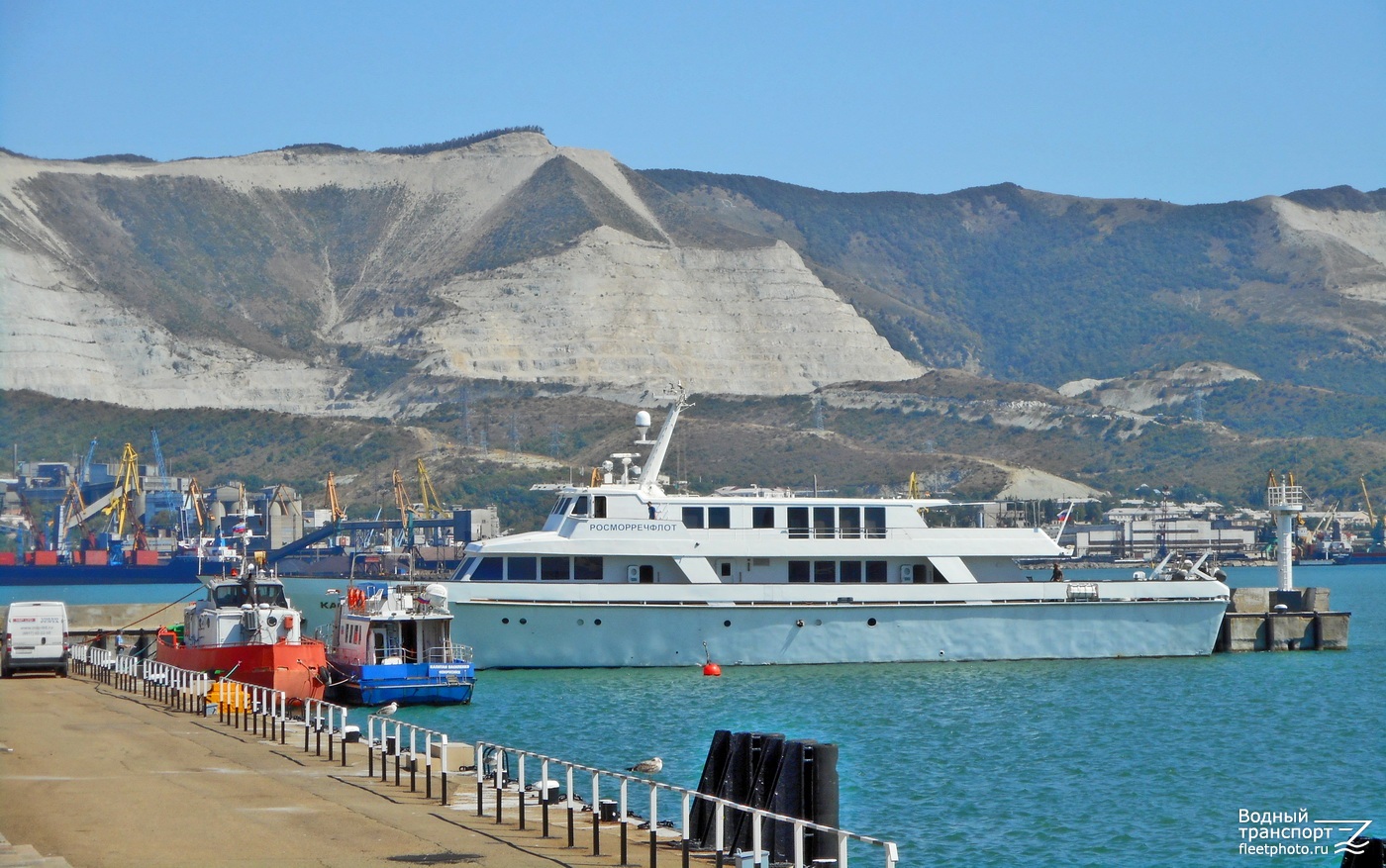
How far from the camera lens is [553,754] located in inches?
1357

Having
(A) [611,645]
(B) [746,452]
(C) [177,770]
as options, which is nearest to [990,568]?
(A) [611,645]

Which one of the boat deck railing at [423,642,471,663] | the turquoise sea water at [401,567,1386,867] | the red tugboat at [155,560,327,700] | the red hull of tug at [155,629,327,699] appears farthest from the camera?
the boat deck railing at [423,642,471,663]

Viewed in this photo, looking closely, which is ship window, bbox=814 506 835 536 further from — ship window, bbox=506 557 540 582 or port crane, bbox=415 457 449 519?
port crane, bbox=415 457 449 519

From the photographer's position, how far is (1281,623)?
58.5 metres

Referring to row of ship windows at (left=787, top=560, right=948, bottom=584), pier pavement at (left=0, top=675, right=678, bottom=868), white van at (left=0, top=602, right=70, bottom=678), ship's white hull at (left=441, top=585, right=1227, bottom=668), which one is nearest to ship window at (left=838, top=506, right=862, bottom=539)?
row of ship windows at (left=787, top=560, right=948, bottom=584)

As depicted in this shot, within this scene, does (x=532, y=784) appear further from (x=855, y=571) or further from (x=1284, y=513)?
(x=1284, y=513)

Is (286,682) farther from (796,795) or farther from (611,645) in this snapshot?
(796,795)

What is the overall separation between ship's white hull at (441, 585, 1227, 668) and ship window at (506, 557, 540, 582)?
887mm

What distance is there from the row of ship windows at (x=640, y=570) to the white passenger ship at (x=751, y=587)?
4cm

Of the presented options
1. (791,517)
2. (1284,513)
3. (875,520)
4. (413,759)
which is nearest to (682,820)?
(413,759)

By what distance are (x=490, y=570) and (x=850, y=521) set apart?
10.0m

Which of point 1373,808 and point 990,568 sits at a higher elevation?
point 990,568

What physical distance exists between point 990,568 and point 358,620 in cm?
1779

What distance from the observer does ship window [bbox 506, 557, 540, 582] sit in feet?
160
